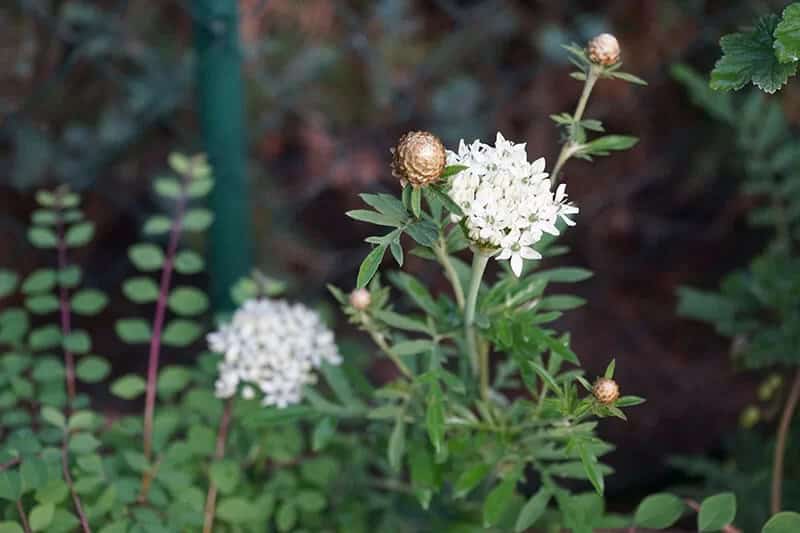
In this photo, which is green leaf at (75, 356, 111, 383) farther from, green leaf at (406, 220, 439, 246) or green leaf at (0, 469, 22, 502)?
green leaf at (406, 220, 439, 246)

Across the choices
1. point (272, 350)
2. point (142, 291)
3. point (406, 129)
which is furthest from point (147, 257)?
point (406, 129)

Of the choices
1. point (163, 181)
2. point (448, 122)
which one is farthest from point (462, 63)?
point (163, 181)

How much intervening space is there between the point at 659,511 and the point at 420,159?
584mm

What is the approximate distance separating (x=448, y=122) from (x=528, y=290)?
127 cm

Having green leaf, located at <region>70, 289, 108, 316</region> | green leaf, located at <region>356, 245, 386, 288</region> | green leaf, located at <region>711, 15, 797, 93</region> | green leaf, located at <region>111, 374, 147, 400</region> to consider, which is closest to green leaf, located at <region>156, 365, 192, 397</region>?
green leaf, located at <region>111, 374, 147, 400</region>

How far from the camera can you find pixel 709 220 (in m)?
2.49

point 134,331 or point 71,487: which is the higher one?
point 134,331

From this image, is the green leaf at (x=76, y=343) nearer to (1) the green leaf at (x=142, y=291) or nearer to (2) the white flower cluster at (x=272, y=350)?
(1) the green leaf at (x=142, y=291)

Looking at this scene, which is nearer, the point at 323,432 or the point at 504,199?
the point at 504,199

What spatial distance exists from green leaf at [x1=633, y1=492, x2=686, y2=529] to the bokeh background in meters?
0.77

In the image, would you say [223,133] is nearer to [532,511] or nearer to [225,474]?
[225,474]

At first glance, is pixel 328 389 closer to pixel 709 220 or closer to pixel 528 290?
pixel 528 290

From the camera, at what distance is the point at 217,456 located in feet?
4.44

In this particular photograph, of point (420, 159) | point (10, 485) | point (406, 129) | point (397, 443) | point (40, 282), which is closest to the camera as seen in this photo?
point (420, 159)
